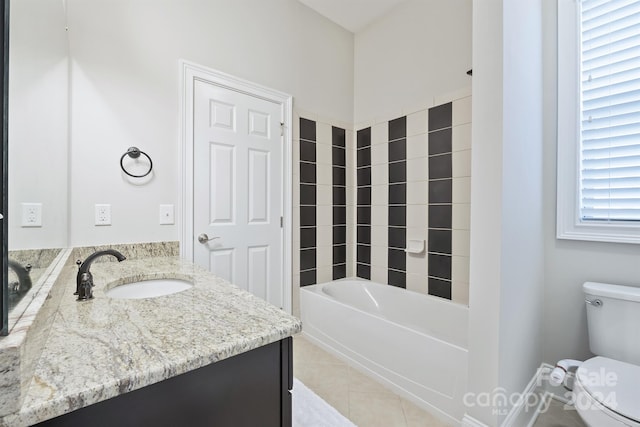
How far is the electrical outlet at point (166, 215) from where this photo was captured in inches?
70.8

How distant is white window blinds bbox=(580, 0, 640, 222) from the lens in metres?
1.48

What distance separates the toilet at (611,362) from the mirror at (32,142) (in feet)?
5.62

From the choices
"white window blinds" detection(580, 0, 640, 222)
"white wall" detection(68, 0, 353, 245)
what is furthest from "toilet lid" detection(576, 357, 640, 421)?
"white wall" detection(68, 0, 353, 245)

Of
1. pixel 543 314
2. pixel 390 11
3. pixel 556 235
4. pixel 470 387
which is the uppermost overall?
pixel 390 11

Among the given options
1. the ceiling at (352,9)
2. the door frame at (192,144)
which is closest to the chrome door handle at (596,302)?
the door frame at (192,144)

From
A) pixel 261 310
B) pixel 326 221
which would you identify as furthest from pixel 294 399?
pixel 326 221

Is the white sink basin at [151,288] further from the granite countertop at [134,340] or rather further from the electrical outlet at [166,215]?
the electrical outlet at [166,215]

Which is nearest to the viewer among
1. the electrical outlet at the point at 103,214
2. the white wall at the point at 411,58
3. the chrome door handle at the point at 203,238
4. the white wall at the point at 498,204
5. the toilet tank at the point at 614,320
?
the white wall at the point at 498,204

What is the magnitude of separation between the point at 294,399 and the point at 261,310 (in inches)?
43.2

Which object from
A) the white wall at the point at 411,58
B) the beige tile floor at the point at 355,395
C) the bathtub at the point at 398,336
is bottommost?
the beige tile floor at the point at 355,395

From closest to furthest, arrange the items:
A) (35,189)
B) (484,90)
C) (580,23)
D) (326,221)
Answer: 1. (35,189)
2. (484,90)
3. (580,23)
4. (326,221)

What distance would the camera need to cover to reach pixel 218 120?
6.63ft

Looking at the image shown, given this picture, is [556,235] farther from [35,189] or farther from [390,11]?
[35,189]

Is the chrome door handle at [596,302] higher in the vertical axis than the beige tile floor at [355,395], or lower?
higher
